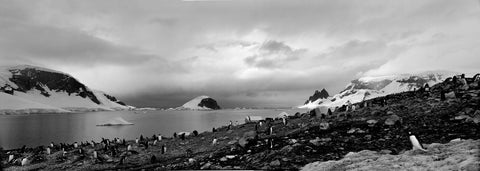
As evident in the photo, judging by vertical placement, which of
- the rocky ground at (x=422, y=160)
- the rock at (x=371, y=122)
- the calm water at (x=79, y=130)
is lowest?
the calm water at (x=79, y=130)

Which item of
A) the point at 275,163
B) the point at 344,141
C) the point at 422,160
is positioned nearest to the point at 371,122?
the point at 344,141

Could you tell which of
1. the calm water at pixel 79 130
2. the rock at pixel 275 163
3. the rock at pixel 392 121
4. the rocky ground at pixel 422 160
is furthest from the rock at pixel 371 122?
the calm water at pixel 79 130

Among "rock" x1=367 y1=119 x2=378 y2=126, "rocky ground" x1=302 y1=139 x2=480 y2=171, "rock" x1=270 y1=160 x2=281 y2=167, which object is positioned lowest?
"rock" x1=270 y1=160 x2=281 y2=167

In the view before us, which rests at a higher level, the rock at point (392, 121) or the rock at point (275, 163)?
the rock at point (392, 121)

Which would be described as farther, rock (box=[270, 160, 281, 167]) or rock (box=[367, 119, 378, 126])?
rock (box=[367, 119, 378, 126])

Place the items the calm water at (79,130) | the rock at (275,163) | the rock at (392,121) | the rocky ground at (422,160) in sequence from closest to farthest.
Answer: the rocky ground at (422,160) → the rock at (275,163) → the rock at (392,121) → the calm water at (79,130)

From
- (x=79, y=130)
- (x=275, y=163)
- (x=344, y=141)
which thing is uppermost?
(x=344, y=141)

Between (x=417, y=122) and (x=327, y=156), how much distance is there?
6.53 meters

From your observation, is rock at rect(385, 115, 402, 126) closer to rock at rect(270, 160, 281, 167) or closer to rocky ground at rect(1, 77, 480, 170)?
rocky ground at rect(1, 77, 480, 170)

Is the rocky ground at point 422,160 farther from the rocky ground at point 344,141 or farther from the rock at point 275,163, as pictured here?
the rock at point 275,163

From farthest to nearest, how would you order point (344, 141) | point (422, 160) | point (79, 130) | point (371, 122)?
point (79, 130), point (371, 122), point (344, 141), point (422, 160)

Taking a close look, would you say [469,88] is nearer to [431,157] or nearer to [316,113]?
[316,113]

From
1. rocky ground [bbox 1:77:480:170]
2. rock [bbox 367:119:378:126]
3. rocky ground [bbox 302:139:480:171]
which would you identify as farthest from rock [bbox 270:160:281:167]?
rock [bbox 367:119:378:126]

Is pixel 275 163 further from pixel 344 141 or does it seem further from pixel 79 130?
pixel 79 130
